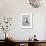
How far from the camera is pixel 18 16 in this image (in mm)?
3771

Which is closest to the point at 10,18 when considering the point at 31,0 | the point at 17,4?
the point at 17,4

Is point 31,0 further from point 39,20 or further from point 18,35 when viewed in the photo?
point 18,35

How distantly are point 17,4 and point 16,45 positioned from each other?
53.1 inches

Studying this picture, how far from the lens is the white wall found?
3.73 metres

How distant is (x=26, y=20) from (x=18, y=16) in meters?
0.28

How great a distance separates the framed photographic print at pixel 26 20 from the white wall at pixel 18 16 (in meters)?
0.11

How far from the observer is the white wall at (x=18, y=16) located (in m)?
3.73

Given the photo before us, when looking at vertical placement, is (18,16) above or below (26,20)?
above

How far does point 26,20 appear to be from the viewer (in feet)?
12.5

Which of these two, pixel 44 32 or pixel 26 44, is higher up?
pixel 44 32

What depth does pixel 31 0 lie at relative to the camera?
3805mm

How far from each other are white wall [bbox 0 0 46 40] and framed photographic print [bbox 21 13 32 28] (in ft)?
0.37

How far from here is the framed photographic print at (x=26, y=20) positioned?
3762 mm

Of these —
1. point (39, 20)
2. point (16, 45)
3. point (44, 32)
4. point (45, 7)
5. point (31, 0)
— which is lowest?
point (16, 45)
